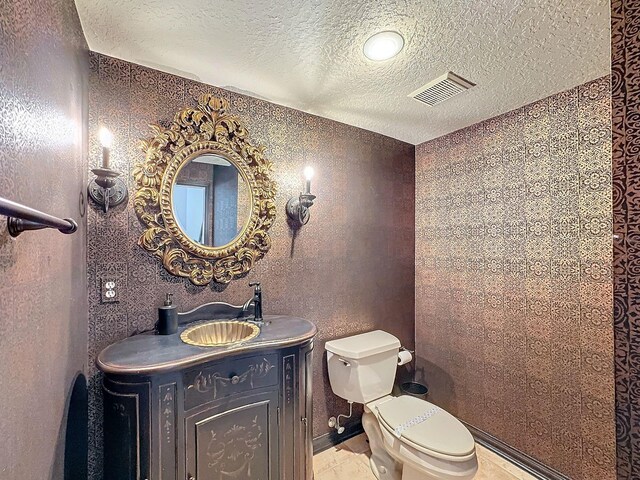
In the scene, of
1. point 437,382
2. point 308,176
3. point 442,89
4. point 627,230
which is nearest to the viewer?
point 627,230

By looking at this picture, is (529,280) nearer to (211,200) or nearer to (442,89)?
(442,89)

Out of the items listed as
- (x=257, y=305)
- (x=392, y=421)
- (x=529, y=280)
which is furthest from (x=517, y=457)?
(x=257, y=305)

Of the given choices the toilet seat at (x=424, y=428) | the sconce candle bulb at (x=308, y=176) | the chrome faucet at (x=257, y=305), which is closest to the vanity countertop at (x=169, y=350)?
the chrome faucet at (x=257, y=305)

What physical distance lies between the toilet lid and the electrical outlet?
1.53m

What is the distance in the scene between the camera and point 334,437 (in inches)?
77.7

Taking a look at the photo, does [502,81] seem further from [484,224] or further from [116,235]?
[116,235]

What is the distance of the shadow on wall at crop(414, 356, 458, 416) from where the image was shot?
2.16 m

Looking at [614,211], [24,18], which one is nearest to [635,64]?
[614,211]

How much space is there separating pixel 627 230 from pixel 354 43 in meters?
1.19

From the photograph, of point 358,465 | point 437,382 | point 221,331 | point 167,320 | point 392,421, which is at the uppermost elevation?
point 167,320

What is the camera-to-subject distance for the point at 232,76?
4.96 ft

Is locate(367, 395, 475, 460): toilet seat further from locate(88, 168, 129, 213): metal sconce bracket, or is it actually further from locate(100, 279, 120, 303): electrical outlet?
locate(88, 168, 129, 213): metal sconce bracket

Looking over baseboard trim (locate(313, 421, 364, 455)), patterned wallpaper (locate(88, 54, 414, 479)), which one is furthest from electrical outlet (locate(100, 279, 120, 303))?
baseboard trim (locate(313, 421, 364, 455))

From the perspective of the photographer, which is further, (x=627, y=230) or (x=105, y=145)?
(x=105, y=145)
